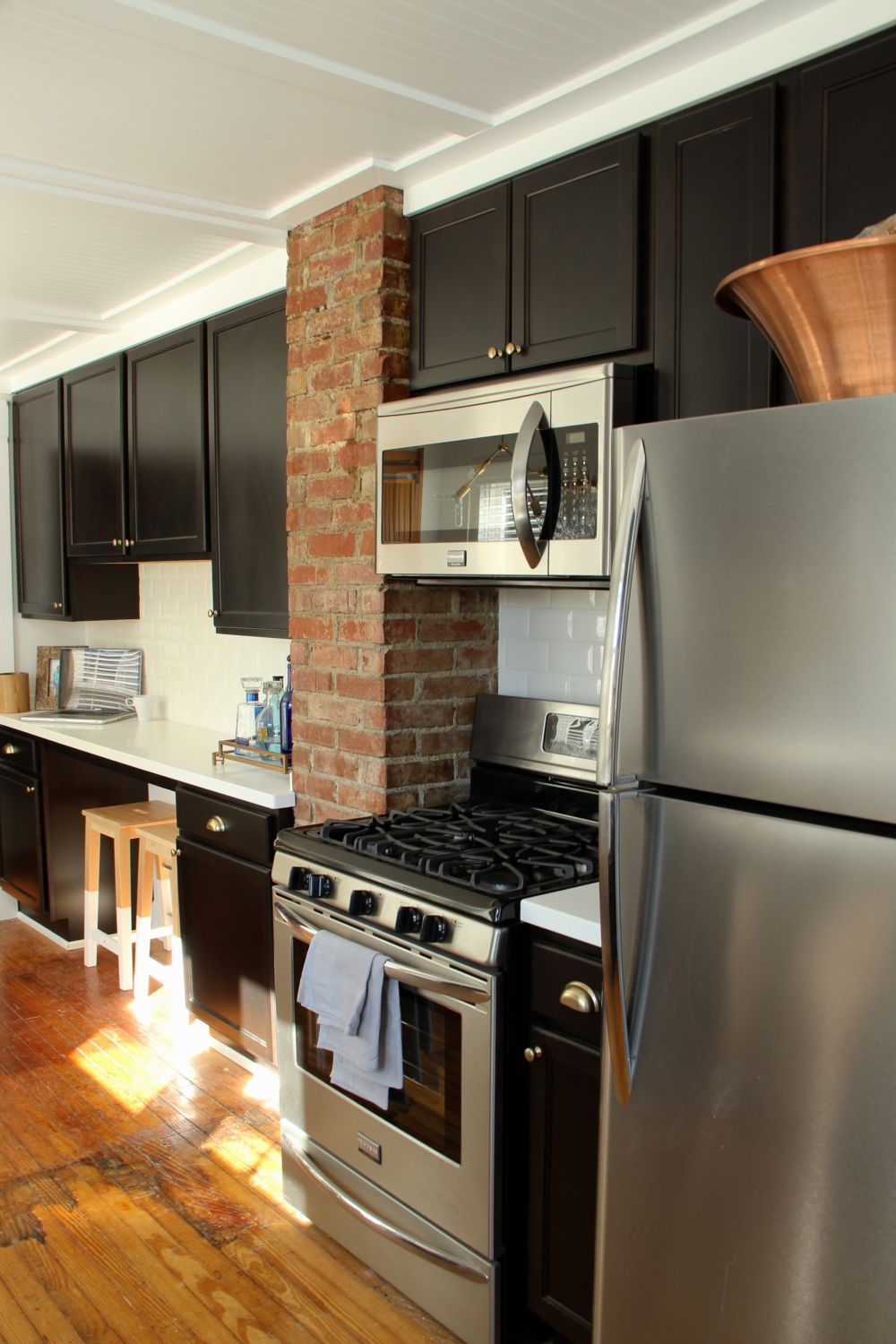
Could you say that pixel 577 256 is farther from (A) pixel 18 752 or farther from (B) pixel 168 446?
(A) pixel 18 752

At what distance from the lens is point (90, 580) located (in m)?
4.95

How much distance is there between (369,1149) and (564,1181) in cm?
56

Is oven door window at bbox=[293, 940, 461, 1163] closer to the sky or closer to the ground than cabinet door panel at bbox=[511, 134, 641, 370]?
closer to the ground

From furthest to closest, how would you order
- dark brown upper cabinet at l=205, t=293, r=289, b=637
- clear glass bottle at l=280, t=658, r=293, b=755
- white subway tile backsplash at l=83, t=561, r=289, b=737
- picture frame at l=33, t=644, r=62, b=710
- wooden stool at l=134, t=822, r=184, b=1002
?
1. picture frame at l=33, t=644, r=62, b=710
2. white subway tile backsplash at l=83, t=561, r=289, b=737
3. wooden stool at l=134, t=822, r=184, b=1002
4. clear glass bottle at l=280, t=658, r=293, b=755
5. dark brown upper cabinet at l=205, t=293, r=289, b=637

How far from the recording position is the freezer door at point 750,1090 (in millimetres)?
1354

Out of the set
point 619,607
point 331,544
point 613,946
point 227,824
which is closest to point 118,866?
point 227,824

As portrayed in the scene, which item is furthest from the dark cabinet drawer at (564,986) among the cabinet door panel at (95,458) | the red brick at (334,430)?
the cabinet door panel at (95,458)

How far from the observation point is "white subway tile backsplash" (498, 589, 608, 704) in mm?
2867

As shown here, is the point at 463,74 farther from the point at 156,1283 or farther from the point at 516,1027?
the point at 156,1283

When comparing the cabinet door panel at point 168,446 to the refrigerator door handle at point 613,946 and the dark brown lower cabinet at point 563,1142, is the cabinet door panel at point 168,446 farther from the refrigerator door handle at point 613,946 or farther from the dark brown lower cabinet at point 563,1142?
the refrigerator door handle at point 613,946

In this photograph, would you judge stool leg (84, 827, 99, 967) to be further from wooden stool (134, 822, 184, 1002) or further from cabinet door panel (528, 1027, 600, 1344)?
cabinet door panel (528, 1027, 600, 1344)

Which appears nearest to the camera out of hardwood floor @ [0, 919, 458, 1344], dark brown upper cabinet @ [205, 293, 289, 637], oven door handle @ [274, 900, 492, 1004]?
oven door handle @ [274, 900, 492, 1004]

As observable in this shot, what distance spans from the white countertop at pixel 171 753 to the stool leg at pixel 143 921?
377 mm

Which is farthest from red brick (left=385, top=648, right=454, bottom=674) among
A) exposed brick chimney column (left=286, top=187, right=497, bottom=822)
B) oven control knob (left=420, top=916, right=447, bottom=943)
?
oven control knob (left=420, top=916, right=447, bottom=943)
